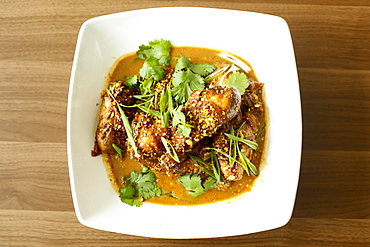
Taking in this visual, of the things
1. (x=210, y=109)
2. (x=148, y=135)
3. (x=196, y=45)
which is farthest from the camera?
(x=196, y=45)

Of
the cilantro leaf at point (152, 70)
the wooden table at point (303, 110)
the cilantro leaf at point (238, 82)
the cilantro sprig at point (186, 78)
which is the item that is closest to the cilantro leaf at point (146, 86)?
the cilantro leaf at point (152, 70)

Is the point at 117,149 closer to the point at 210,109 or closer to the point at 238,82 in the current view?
the point at 210,109

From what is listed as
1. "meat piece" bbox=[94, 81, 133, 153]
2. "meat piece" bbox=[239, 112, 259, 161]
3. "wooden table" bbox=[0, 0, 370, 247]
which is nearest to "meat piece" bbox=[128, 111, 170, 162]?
"meat piece" bbox=[94, 81, 133, 153]

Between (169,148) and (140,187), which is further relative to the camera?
(140,187)

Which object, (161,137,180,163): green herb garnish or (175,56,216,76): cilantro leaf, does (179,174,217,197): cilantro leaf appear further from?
(175,56,216,76): cilantro leaf

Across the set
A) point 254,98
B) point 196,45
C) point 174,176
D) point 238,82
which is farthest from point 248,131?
point 196,45

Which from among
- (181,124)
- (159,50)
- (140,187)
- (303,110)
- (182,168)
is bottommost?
(140,187)

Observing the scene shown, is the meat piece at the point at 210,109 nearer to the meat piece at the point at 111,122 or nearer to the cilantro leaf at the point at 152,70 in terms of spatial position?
the cilantro leaf at the point at 152,70
